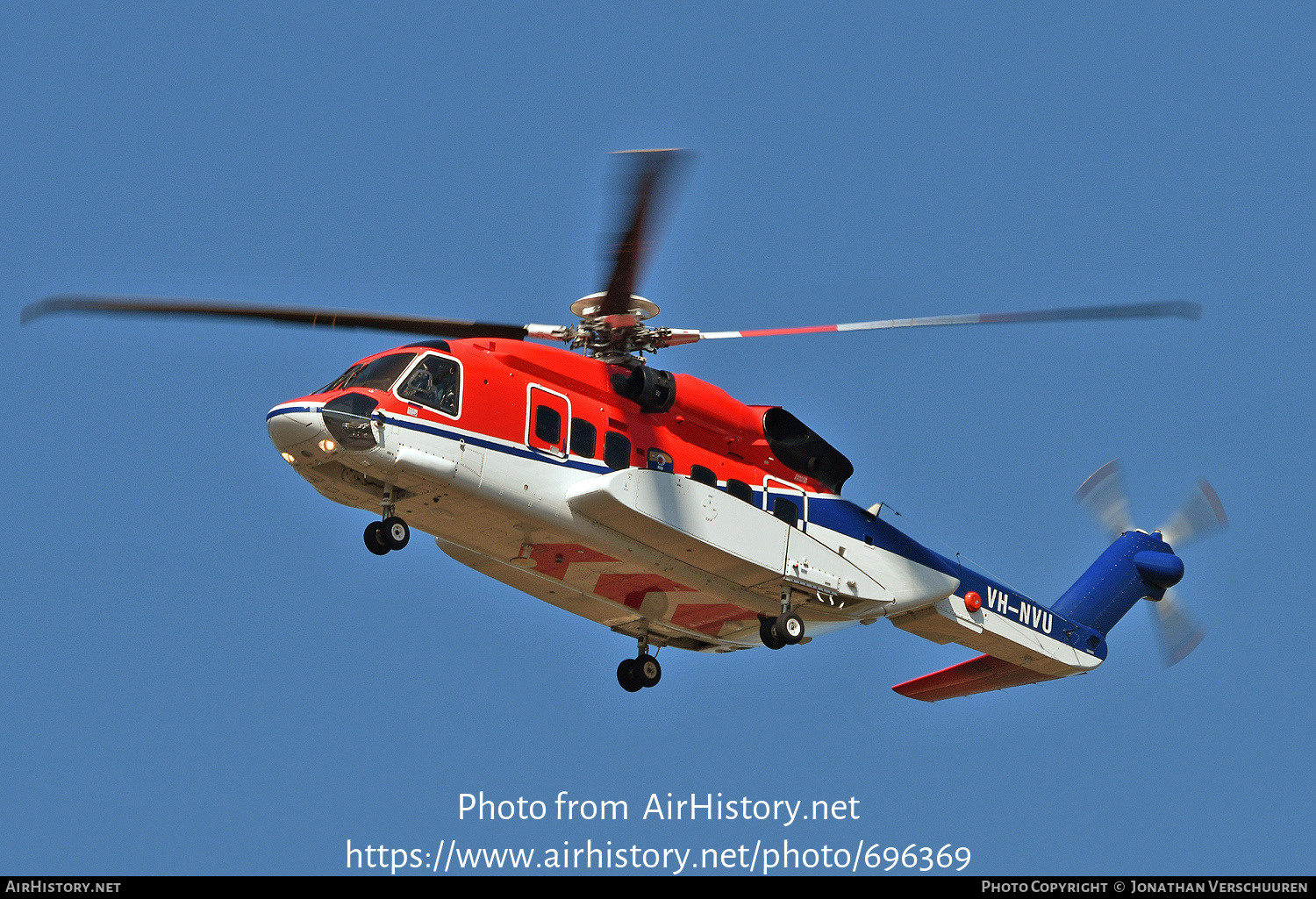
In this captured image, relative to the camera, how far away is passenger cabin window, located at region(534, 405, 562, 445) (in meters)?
17.8

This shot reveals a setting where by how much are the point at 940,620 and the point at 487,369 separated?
760 centimetres

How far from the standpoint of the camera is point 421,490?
56.4ft

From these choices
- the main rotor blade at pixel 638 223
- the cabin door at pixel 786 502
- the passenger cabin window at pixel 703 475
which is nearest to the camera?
the main rotor blade at pixel 638 223

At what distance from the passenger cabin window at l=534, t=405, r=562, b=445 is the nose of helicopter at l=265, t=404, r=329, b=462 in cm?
255

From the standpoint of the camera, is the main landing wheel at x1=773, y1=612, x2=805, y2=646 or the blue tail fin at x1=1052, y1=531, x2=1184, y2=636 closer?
the main landing wheel at x1=773, y1=612, x2=805, y2=646

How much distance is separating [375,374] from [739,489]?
4.99 meters

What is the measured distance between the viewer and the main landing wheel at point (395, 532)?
16906 millimetres

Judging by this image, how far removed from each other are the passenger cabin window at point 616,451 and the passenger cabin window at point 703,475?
1.02 metres

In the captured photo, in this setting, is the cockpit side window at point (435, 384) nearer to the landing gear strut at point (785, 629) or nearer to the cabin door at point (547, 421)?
the cabin door at point (547, 421)

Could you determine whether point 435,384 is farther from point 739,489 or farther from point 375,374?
point 739,489

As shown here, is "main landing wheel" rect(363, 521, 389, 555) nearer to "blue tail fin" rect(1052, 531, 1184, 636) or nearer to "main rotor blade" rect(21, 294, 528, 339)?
"main rotor blade" rect(21, 294, 528, 339)

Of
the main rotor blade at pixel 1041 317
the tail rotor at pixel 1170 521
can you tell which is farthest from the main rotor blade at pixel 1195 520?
the main rotor blade at pixel 1041 317

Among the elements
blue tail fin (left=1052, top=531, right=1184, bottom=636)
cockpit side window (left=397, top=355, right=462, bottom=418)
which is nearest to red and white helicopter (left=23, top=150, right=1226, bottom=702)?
cockpit side window (left=397, top=355, right=462, bottom=418)

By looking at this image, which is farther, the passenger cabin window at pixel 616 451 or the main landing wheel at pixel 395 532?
the passenger cabin window at pixel 616 451
